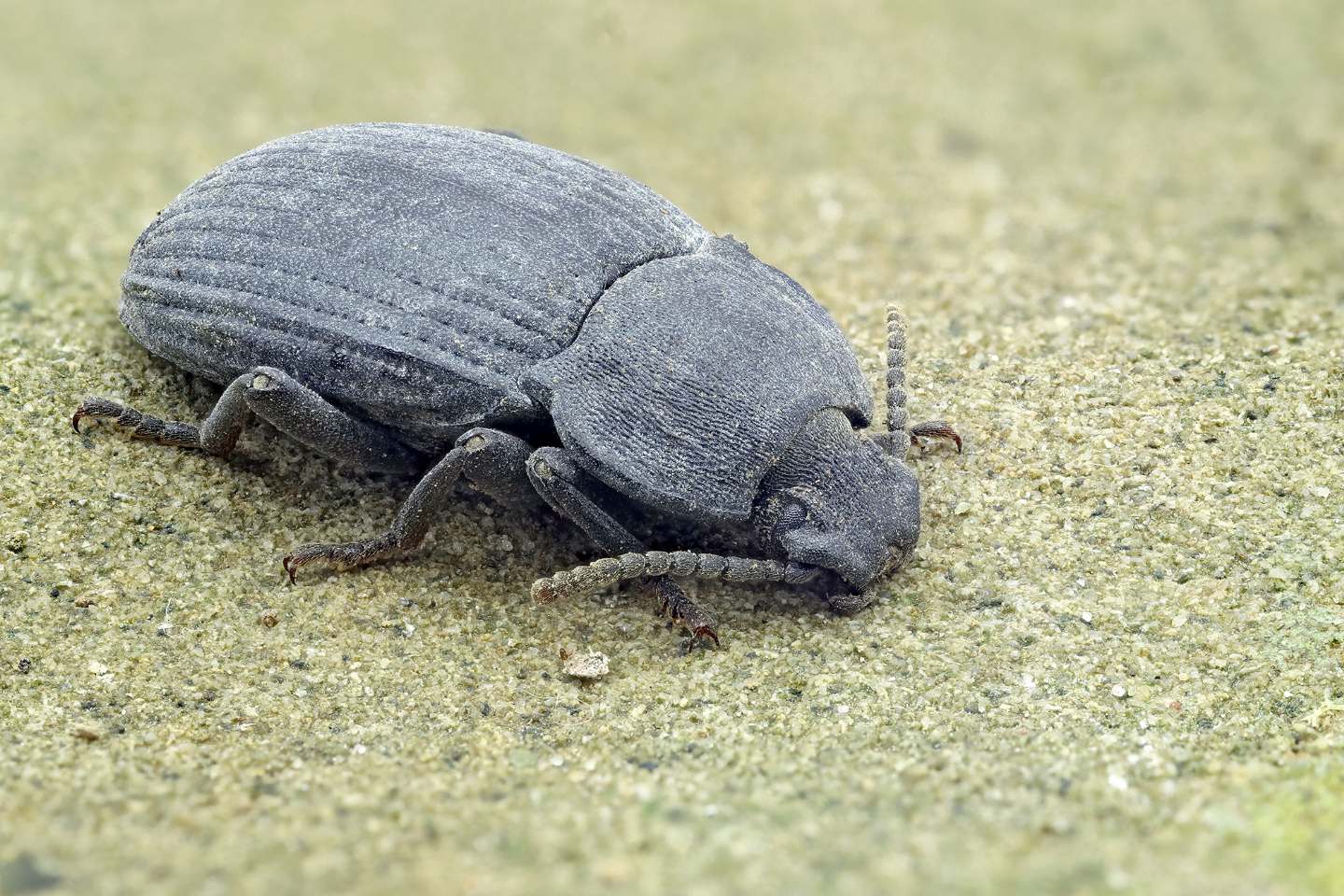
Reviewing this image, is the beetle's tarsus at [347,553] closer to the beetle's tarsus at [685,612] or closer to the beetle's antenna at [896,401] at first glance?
the beetle's tarsus at [685,612]

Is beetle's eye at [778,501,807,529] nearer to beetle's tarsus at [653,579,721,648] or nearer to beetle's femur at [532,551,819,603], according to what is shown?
beetle's femur at [532,551,819,603]

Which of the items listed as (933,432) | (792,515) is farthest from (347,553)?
(933,432)

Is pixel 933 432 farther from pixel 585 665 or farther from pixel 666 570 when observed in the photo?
pixel 585 665

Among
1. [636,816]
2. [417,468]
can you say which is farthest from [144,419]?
[636,816]

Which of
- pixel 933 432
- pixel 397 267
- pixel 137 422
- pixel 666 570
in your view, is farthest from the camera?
pixel 933 432

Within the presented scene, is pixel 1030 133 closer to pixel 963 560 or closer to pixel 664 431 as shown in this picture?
pixel 963 560

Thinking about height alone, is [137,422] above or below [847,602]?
below

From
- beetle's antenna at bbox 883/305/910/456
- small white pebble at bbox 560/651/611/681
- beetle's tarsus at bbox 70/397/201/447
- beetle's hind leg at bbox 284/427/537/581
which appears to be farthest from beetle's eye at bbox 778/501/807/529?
beetle's tarsus at bbox 70/397/201/447
